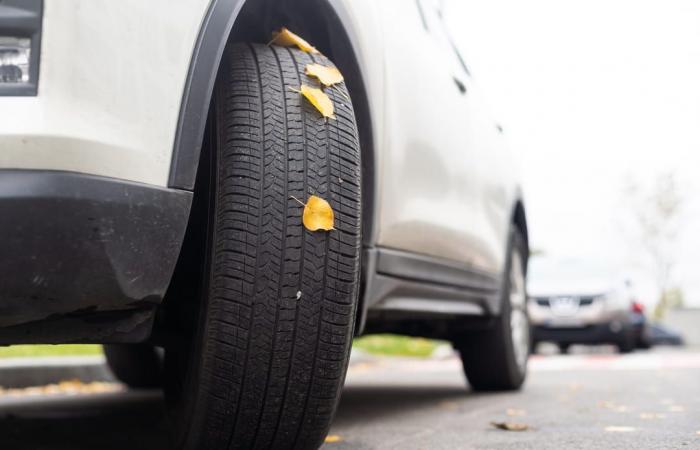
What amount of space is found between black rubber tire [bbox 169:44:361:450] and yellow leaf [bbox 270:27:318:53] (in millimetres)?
130

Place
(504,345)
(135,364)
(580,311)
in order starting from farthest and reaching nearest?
(580,311) < (135,364) < (504,345)

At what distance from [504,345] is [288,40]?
242 cm

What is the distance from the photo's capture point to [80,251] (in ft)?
5.17

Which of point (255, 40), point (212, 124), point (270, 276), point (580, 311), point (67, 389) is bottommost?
point (67, 389)

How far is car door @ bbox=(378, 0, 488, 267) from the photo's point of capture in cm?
261

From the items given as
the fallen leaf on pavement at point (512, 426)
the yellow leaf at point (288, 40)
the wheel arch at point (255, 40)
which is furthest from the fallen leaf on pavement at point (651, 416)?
the yellow leaf at point (288, 40)

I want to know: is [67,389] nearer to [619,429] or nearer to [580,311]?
[619,429]

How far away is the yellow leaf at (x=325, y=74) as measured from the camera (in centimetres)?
208

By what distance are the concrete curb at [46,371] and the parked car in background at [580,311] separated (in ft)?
22.2

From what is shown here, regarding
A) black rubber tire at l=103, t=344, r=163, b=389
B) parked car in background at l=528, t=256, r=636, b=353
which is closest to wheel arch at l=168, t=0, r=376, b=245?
black rubber tire at l=103, t=344, r=163, b=389

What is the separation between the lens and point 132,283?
1.67 meters

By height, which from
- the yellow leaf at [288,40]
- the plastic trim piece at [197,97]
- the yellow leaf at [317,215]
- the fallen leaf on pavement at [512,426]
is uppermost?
the yellow leaf at [288,40]

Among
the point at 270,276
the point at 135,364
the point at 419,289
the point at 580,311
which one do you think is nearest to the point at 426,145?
the point at 419,289

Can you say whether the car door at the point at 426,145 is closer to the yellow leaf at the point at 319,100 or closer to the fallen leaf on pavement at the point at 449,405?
the yellow leaf at the point at 319,100
